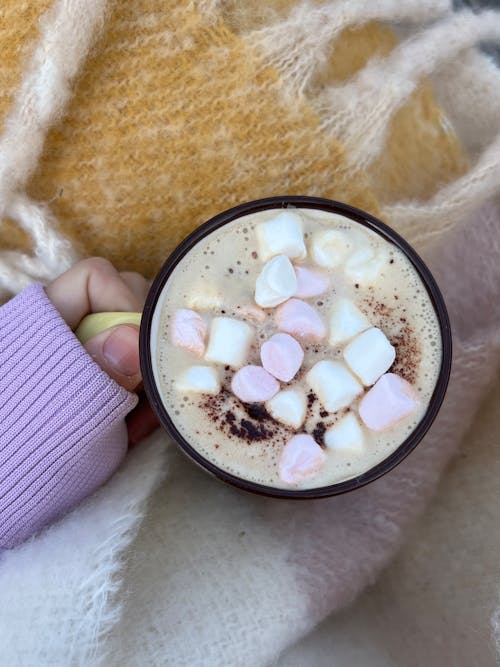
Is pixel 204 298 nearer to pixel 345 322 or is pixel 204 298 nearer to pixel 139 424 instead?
pixel 345 322

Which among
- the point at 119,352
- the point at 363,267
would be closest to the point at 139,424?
the point at 119,352

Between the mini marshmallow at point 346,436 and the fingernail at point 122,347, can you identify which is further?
the fingernail at point 122,347

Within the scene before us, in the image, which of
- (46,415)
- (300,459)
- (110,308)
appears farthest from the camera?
(110,308)

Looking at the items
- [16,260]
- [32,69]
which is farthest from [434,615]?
[32,69]

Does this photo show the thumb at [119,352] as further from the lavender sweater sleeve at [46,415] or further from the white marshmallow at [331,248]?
the white marshmallow at [331,248]

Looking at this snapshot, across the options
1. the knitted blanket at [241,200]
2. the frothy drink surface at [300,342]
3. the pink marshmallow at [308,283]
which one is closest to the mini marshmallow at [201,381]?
the frothy drink surface at [300,342]

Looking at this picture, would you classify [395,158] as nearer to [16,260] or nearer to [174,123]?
[174,123]

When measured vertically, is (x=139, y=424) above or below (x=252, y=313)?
below
